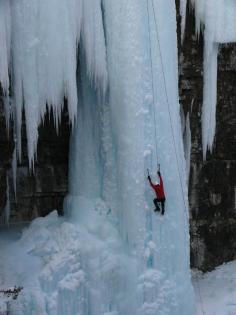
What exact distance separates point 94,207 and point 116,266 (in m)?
0.86

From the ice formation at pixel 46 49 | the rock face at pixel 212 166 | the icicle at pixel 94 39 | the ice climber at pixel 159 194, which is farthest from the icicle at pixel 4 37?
the rock face at pixel 212 166

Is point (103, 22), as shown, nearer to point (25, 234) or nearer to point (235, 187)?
point (25, 234)

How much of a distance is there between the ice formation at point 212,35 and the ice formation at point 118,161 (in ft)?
4.54

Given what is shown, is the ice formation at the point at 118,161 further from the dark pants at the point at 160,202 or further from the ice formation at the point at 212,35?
the ice formation at the point at 212,35

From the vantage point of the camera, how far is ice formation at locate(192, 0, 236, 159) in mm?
8405

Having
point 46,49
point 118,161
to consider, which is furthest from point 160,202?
point 46,49

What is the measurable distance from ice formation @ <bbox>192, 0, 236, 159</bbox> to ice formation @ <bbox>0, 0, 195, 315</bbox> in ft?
4.54

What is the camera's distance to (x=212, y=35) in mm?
8461

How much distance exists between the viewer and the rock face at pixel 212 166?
8734mm

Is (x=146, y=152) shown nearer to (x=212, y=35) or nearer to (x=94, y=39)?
(x=94, y=39)

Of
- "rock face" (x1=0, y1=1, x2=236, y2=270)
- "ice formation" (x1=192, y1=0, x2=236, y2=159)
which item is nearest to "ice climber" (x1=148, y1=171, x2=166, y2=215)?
"rock face" (x1=0, y1=1, x2=236, y2=270)

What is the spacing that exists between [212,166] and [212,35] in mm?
2137

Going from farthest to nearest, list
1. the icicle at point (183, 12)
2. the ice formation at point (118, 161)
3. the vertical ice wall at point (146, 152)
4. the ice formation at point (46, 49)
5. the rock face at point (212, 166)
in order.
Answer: the rock face at point (212, 166) < the icicle at point (183, 12) < the vertical ice wall at point (146, 152) < the ice formation at point (118, 161) < the ice formation at point (46, 49)

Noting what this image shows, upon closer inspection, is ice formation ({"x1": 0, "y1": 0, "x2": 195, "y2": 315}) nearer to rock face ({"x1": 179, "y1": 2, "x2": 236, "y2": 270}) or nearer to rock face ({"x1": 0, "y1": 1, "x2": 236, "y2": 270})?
rock face ({"x1": 0, "y1": 1, "x2": 236, "y2": 270})
